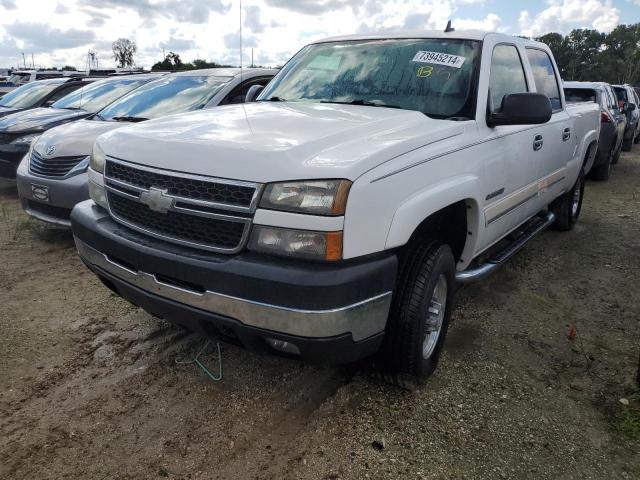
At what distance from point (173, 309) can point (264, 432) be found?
75cm

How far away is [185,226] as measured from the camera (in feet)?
7.84

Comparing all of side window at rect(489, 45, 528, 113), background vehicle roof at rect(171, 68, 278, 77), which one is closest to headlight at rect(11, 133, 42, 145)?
background vehicle roof at rect(171, 68, 278, 77)

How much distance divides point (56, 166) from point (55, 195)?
0.34 metres

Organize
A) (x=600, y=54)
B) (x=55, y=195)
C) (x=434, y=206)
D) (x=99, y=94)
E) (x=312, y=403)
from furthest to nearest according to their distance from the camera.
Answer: (x=600, y=54)
(x=99, y=94)
(x=55, y=195)
(x=312, y=403)
(x=434, y=206)

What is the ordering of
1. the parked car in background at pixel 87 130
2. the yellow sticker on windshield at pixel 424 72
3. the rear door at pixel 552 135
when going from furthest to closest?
1. the parked car in background at pixel 87 130
2. the rear door at pixel 552 135
3. the yellow sticker on windshield at pixel 424 72

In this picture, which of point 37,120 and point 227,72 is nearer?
point 227,72

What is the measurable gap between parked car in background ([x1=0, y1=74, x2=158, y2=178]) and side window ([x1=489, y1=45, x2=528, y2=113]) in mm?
5394

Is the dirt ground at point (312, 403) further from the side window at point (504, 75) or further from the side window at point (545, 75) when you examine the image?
the side window at point (545, 75)

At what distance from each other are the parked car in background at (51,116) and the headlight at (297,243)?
5.95 meters

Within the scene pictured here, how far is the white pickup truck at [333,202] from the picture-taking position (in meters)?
2.13

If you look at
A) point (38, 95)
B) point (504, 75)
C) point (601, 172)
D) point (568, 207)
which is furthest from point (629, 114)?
point (38, 95)

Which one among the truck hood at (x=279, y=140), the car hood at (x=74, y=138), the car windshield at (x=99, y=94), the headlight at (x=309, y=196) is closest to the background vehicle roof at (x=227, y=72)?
the car hood at (x=74, y=138)

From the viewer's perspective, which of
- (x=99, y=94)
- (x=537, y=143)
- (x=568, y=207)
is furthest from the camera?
(x=99, y=94)

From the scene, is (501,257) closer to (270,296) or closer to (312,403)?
(312,403)
